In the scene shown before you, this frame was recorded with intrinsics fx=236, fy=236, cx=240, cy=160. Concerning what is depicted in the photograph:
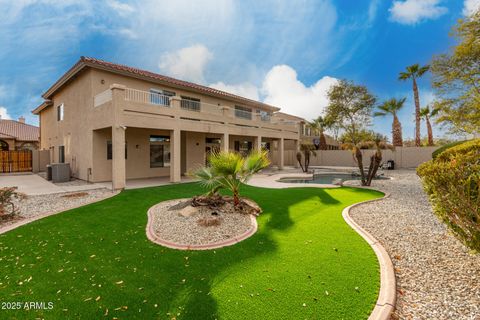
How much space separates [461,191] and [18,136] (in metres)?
40.3

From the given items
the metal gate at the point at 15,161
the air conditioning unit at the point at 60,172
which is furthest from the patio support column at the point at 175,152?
the metal gate at the point at 15,161

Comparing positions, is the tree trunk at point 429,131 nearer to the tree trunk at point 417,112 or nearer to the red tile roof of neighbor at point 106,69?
the tree trunk at point 417,112

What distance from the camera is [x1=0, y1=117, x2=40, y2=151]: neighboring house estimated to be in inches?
1042

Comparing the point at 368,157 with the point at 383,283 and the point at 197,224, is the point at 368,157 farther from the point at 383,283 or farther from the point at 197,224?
the point at 383,283

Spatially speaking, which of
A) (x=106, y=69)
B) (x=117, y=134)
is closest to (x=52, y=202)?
(x=117, y=134)

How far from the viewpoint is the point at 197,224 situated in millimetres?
6875

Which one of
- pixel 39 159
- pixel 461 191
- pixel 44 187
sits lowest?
pixel 44 187

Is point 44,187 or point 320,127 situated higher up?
point 320,127

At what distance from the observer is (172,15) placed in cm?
1455

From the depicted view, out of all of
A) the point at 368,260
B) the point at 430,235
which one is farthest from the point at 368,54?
the point at 368,260

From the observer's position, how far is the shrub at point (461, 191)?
352 centimetres

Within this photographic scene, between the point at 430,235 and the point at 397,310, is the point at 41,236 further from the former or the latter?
the point at 430,235

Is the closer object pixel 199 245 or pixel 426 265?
pixel 426 265

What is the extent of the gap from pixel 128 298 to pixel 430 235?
7.00 m
